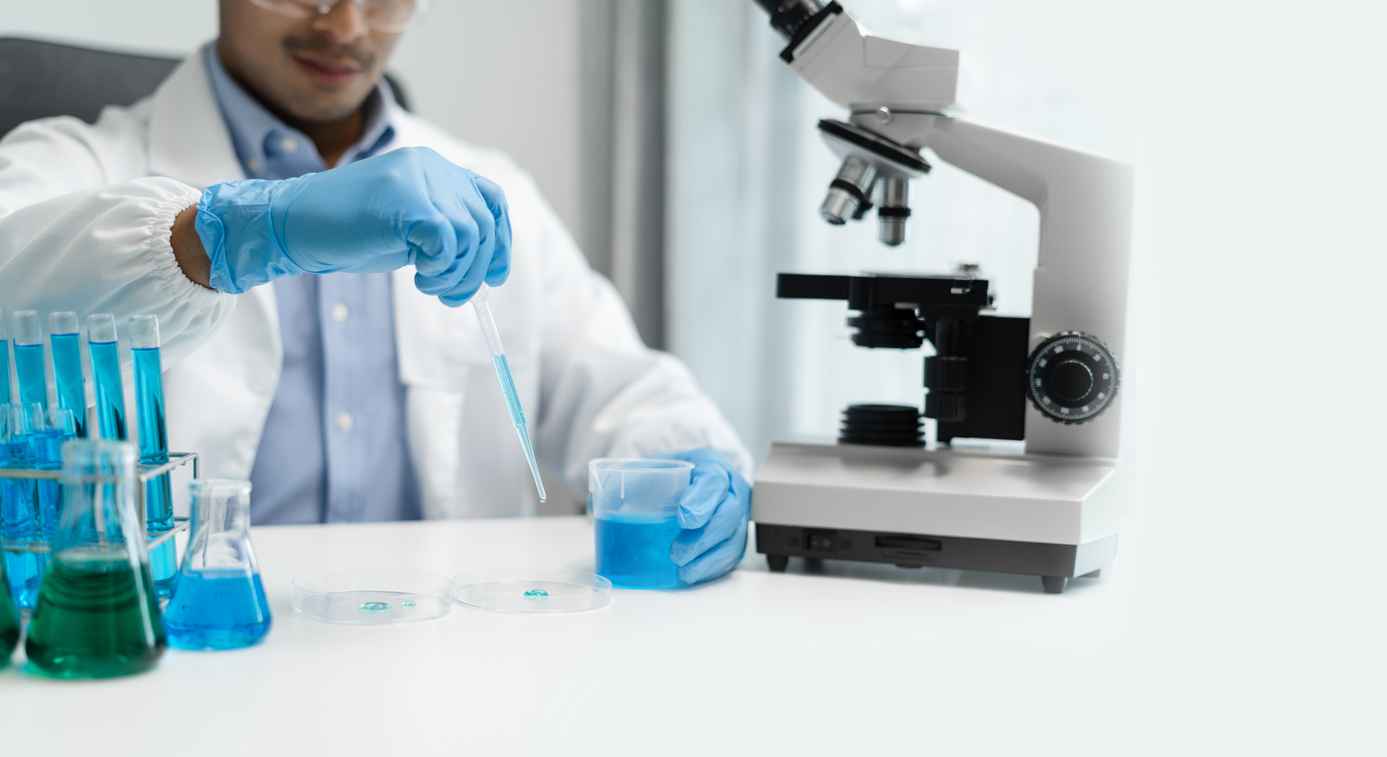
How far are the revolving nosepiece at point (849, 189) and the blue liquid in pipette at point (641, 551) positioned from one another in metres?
0.35

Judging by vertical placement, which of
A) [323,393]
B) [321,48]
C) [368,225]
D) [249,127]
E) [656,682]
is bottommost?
[656,682]

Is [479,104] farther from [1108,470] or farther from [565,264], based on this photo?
[1108,470]

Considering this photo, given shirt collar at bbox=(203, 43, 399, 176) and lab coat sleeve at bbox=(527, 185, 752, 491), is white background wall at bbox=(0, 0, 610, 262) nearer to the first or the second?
lab coat sleeve at bbox=(527, 185, 752, 491)

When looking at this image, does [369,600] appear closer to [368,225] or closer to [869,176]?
[368,225]

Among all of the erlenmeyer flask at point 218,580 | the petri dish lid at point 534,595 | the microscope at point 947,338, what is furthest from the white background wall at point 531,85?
the erlenmeyer flask at point 218,580

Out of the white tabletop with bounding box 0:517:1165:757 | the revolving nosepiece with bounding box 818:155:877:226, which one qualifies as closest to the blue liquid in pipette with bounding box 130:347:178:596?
the white tabletop with bounding box 0:517:1165:757

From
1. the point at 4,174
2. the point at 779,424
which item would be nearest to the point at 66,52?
the point at 4,174

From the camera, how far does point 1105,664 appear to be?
0.93m

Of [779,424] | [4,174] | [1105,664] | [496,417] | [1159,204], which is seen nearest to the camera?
[1105,664]

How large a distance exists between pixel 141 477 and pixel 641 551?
43 centimetres

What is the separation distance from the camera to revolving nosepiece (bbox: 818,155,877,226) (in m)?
1.22

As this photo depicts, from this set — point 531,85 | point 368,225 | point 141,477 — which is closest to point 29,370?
point 141,477

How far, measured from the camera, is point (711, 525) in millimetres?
1120

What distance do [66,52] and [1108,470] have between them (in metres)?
1.47
